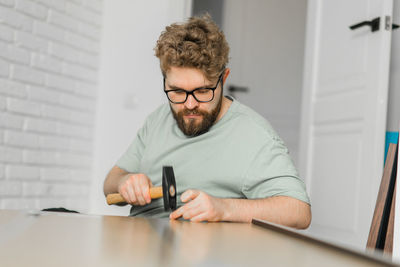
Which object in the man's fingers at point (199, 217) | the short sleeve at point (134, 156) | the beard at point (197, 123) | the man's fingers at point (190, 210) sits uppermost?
the beard at point (197, 123)

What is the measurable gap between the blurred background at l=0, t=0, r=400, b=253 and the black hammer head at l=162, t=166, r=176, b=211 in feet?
5.76

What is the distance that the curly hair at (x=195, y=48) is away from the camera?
1585mm

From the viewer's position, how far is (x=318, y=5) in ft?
10.8

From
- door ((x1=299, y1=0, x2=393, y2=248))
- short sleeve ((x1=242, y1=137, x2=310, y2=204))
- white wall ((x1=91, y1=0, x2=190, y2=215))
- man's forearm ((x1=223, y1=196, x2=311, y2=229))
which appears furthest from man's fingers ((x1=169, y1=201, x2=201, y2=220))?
white wall ((x1=91, y1=0, x2=190, y2=215))

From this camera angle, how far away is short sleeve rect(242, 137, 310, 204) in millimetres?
1429

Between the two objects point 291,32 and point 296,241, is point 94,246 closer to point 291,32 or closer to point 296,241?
point 296,241

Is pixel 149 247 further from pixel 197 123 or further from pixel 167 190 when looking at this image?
pixel 197 123

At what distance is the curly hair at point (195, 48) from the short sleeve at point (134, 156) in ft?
1.07

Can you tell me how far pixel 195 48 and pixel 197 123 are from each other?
26 centimetres

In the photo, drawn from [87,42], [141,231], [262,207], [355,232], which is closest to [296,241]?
[141,231]

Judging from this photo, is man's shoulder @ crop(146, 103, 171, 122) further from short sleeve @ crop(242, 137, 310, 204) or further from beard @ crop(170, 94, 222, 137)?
short sleeve @ crop(242, 137, 310, 204)

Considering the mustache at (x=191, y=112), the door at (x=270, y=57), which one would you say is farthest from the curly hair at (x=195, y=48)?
the door at (x=270, y=57)

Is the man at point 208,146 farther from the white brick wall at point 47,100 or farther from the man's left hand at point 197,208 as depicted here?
the white brick wall at point 47,100

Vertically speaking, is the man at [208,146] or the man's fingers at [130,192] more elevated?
the man at [208,146]
